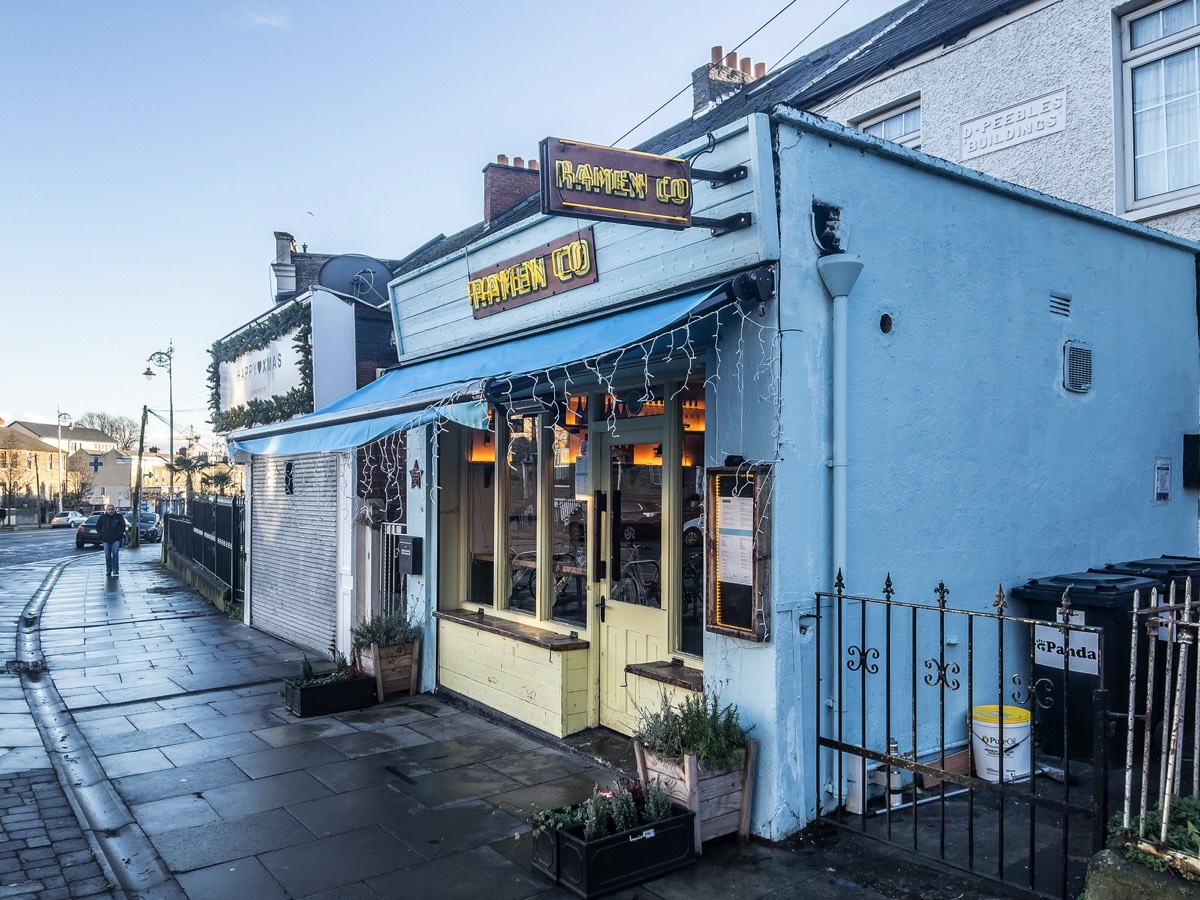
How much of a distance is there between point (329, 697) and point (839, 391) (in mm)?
5656

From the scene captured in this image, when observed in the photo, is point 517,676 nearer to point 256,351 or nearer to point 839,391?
point 839,391

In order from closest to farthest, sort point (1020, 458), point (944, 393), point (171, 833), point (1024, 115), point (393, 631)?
point (171, 833) < point (944, 393) < point (1020, 458) < point (393, 631) < point (1024, 115)

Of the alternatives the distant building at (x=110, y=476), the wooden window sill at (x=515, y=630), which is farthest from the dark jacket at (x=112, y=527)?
the distant building at (x=110, y=476)

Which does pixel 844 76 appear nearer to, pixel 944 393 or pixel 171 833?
pixel 944 393

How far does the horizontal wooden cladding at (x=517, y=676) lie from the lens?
22.8 feet

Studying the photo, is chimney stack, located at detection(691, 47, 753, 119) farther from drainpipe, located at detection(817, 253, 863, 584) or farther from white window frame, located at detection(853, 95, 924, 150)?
drainpipe, located at detection(817, 253, 863, 584)

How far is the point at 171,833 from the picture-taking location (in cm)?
532

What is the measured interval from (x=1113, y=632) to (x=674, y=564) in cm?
308

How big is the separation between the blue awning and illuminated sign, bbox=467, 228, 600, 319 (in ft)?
1.35

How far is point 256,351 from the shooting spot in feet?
46.2

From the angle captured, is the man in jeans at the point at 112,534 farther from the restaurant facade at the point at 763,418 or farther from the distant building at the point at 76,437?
the distant building at the point at 76,437

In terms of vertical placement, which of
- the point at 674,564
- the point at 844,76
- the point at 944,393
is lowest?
the point at 674,564

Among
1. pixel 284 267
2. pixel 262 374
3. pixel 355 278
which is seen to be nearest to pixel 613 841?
pixel 355 278

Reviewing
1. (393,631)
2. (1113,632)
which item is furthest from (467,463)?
(1113,632)
